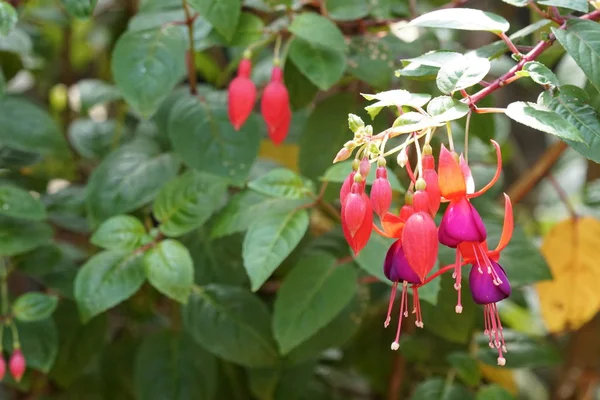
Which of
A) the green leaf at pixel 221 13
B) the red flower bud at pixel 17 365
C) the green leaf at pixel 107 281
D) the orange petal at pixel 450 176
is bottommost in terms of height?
the red flower bud at pixel 17 365

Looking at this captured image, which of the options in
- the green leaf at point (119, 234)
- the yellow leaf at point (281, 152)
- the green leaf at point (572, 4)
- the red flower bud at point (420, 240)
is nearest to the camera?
the red flower bud at point (420, 240)

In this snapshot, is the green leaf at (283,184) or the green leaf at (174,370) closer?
the green leaf at (283,184)

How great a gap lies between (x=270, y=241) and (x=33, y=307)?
1.01 ft

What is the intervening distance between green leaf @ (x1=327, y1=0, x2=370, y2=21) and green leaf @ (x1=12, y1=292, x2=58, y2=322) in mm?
460

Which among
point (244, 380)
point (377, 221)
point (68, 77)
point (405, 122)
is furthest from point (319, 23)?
point (68, 77)

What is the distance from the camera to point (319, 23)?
770mm

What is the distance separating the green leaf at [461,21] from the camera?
54 cm

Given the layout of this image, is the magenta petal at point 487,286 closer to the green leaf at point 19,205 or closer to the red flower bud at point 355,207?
the red flower bud at point 355,207

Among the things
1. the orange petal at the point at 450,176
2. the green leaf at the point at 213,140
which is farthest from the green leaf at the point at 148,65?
the orange petal at the point at 450,176

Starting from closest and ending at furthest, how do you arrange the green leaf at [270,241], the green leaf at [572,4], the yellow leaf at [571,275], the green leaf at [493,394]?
the green leaf at [572,4] → the green leaf at [270,241] → the green leaf at [493,394] → the yellow leaf at [571,275]

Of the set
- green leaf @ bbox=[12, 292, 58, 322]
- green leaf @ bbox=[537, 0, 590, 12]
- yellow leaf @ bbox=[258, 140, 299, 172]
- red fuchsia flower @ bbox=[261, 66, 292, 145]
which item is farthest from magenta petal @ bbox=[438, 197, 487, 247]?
yellow leaf @ bbox=[258, 140, 299, 172]

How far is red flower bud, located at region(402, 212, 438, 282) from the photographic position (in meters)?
0.45

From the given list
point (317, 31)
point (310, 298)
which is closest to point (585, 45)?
point (317, 31)

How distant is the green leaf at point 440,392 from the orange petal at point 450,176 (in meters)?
0.53
